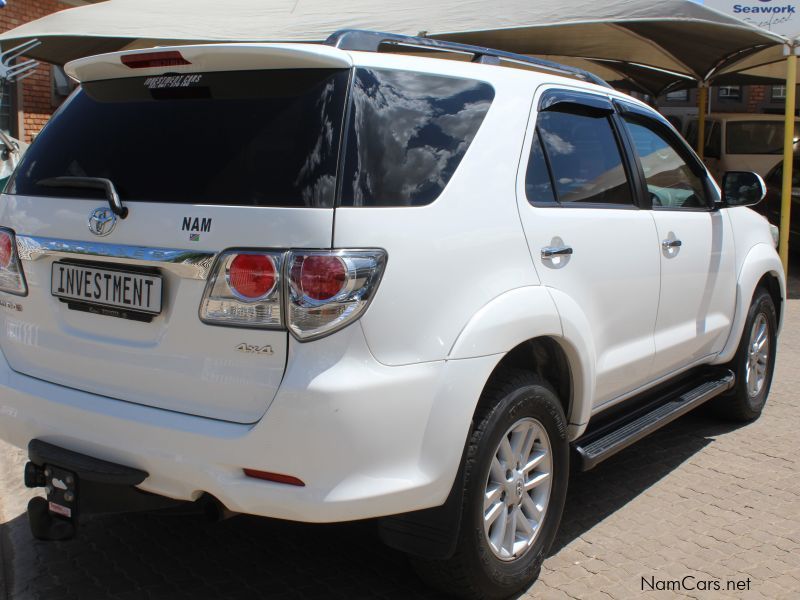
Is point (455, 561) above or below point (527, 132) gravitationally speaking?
below

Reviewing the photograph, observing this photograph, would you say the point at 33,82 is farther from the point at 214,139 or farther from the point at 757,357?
the point at 214,139

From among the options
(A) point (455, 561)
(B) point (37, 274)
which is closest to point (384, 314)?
(A) point (455, 561)

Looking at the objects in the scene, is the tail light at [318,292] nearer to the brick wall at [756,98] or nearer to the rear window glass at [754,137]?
the rear window glass at [754,137]

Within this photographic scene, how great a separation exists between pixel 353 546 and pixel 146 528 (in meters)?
0.92

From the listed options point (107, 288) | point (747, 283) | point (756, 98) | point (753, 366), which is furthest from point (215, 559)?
point (756, 98)

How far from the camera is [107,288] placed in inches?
107

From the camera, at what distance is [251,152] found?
8.39 ft

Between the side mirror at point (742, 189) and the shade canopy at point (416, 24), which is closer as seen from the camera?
the side mirror at point (742, 189)

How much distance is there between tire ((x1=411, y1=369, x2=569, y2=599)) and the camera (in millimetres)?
2793

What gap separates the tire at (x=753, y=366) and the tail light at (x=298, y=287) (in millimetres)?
3319

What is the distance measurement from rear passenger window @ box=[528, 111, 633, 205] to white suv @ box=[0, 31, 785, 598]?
34 millimetres

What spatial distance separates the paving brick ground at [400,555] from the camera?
3234mm

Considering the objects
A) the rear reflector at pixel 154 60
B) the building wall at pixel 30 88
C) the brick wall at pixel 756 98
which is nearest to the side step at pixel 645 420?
the rear reflector at pixel 154 60

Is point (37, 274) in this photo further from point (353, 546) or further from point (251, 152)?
point (353, 546)
